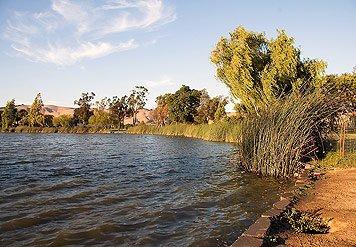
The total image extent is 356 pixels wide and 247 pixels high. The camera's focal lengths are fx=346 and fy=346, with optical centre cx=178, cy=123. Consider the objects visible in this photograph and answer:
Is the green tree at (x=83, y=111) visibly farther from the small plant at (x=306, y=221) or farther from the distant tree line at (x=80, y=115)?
the small plant at (x=306, y=221)

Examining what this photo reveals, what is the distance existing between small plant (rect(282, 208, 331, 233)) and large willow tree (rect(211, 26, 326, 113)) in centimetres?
1689

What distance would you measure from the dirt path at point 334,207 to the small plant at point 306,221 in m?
0.15

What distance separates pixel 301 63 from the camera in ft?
86.2

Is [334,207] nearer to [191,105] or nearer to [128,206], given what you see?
[128,206]

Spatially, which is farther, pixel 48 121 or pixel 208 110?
pixel 48 121

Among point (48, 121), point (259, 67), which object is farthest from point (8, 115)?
point (259, 67)

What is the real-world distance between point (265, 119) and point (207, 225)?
6.70m

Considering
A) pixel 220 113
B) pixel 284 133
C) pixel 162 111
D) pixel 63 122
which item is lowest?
pixel 284 133

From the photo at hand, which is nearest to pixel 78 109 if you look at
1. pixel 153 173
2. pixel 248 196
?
pixel 153 173

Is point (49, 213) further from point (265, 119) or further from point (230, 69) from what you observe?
point (230, 69)

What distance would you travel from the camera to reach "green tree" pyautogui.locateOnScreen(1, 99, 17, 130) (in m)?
74.1

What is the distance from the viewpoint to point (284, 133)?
1198cm

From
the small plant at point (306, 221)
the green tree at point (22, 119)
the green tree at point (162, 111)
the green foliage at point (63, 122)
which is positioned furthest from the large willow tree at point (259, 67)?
the green tree at point (22, 119)

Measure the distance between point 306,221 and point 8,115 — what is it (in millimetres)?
78735
